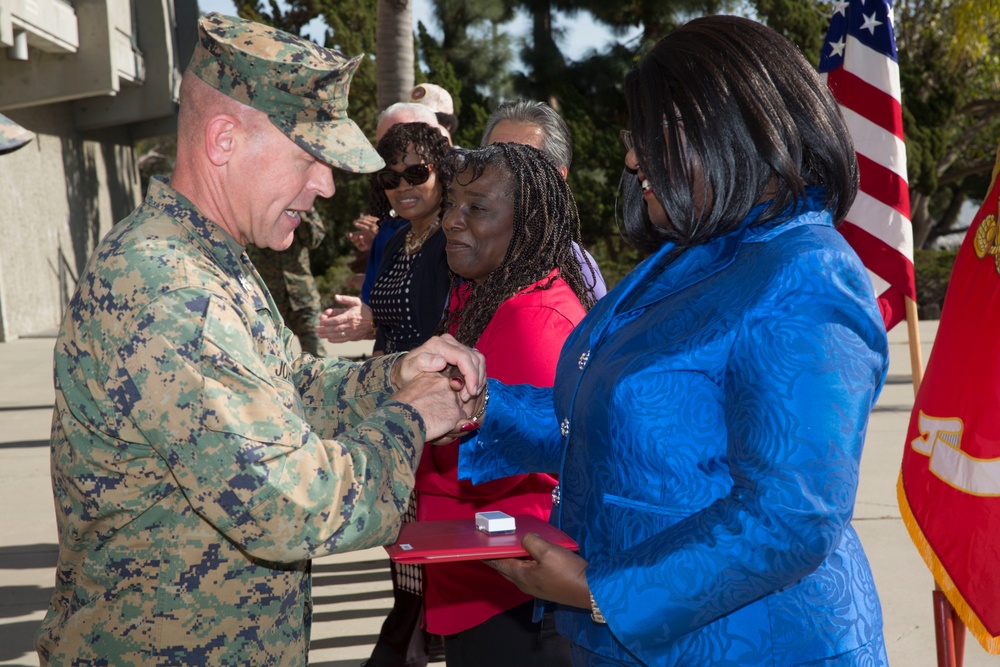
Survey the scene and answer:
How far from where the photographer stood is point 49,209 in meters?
17.8

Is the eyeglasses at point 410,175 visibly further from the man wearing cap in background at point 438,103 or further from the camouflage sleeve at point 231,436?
the camouflage sleeve at point 231,436

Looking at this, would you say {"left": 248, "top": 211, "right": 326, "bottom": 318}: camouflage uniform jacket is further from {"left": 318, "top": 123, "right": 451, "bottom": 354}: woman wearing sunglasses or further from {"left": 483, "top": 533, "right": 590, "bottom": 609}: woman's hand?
{"left": 483, "top": 533, "right": 590, "bottom": 609}: woman's hand

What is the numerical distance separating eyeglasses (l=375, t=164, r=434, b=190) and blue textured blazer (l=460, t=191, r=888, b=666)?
267 cm

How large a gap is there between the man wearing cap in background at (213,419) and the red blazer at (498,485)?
27.6 inches

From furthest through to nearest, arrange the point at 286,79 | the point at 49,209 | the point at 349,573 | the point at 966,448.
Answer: the point at 49,209 < the point at 349,573 < the point at 966,448 < the point at 286,79

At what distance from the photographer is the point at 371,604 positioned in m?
4.84

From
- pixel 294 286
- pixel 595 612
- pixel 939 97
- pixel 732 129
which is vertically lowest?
pixel 294 286

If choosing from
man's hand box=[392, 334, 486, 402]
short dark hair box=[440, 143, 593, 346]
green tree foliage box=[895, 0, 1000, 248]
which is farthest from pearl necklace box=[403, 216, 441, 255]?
green tree foliage box=[895, 0, 1000, 248]

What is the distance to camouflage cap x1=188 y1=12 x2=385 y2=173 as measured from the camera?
1.74 m

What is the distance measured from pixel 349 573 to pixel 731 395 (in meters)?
4.08

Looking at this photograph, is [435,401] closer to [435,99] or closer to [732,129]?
[732,129]

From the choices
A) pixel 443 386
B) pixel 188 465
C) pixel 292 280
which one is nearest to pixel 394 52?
pixel 292 280

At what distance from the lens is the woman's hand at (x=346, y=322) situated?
442cm

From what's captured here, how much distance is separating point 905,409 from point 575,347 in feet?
25.1
